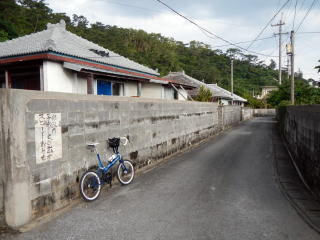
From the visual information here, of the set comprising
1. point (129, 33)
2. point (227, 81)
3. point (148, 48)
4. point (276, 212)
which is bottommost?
point (276, 212)

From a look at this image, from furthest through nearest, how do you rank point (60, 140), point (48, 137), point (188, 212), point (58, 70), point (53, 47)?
point (58, 70)
point (53, 47)
point (60, 140)
point (188, 212)
point (48, 137)

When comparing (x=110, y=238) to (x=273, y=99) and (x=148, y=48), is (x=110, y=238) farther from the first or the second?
(x=148, y=48)

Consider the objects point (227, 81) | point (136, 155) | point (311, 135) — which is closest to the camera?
point (311, 135)

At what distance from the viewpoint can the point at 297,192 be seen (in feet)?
20.3

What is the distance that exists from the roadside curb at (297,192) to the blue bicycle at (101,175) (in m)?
4.13

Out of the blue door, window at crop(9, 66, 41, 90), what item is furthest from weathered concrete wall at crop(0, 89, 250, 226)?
window at crop(9, 66, 41, 90)

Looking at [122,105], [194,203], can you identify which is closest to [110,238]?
[194,203]

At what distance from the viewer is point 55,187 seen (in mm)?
4793

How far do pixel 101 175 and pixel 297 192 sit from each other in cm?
501

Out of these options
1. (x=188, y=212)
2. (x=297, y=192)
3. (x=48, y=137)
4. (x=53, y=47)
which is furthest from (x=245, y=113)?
(x=48, y=137)

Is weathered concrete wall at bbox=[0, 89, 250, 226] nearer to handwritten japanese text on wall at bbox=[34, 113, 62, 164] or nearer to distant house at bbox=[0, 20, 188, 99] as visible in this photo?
handwritten japanese text on wall at bbox=[34, 113, 62, 164]

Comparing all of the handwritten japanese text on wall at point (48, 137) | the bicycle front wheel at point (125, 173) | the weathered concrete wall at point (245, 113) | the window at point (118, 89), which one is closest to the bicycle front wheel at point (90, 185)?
the handwritten japanese text on wall at point (48, 137)

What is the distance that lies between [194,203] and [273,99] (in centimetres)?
3464

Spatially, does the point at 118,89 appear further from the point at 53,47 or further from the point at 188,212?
the point at 188,212
